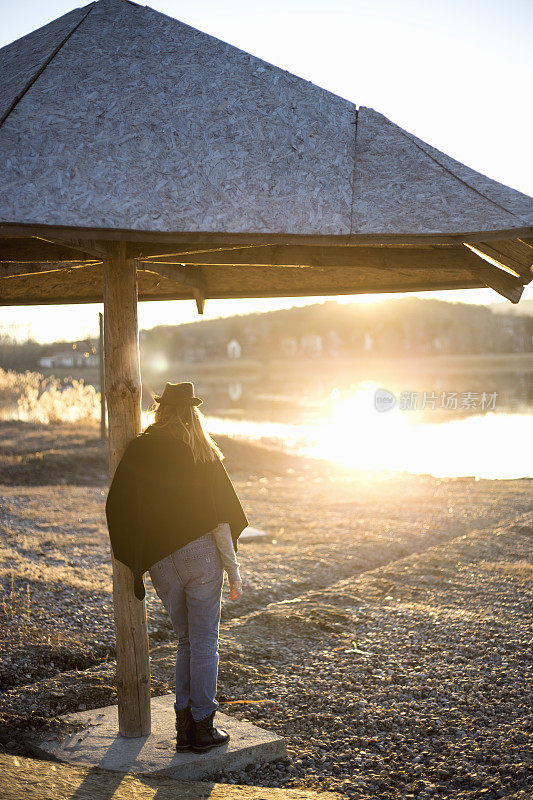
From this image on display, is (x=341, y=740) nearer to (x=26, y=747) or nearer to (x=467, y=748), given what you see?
(x=467, y=748)

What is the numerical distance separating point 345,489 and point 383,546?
519cm

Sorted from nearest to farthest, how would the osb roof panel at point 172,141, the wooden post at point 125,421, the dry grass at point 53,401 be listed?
the osb roof panel at point 172,141 → the wooden post at point 125,421 → the dry grass at point 53,401

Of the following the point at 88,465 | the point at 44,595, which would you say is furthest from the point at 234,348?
the point at 44,595

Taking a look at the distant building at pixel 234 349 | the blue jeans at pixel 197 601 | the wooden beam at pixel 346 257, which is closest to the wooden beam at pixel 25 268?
the wooden beam at pixel 346 257

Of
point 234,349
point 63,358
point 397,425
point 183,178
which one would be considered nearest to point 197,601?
point 183,178

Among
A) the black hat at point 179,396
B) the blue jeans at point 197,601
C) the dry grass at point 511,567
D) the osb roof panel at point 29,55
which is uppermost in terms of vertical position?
the osb roof panel at point 29,55

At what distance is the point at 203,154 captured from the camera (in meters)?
3.90

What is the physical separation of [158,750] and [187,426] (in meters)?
1.75

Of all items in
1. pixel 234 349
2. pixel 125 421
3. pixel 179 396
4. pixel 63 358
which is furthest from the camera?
pixel 234 349

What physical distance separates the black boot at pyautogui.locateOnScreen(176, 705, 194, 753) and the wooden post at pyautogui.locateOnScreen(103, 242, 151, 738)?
27 cm

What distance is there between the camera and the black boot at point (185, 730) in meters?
4.00

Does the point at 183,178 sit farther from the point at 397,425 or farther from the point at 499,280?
the point at 397,425

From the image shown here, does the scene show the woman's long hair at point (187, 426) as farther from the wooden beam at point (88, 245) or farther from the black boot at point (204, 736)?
the black boot at point (204, 736)

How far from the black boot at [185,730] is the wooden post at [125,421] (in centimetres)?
27
